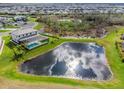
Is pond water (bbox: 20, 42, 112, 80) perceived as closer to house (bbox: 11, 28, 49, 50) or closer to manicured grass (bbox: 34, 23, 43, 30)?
house (bbox: 11, 28, 49, 50)

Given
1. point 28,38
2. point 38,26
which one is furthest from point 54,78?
point 38,26

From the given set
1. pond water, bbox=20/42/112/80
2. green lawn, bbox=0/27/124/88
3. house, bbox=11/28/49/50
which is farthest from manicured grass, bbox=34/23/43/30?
pond water, bbox=20/42/112/80

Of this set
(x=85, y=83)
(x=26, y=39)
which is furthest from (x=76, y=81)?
(x=26, y=39)

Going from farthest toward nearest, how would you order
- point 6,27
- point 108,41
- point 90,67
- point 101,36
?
point 6,27
point 101,36
point 108,41
point 90,67

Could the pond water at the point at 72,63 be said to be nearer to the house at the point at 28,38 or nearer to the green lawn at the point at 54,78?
the green lawn at the point at 54,78

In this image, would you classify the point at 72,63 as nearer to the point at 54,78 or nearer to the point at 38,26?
the point at 54,78

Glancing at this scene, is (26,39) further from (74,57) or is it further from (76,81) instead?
(76,81)

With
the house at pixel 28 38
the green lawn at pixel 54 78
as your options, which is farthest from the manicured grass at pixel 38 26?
the green lawn at pixel 54 78
